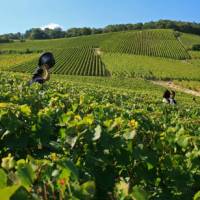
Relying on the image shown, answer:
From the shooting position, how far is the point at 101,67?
2933 inches

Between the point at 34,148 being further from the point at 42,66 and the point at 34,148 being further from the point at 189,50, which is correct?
the point at 189,50

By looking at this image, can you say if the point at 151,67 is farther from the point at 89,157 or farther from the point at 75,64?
the point at 89,157

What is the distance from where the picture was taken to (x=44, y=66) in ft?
34.7

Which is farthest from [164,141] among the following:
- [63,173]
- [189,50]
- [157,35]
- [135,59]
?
[157,35]

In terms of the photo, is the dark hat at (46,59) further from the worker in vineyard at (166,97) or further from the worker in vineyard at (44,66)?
the worker in vineyard at (166,97)

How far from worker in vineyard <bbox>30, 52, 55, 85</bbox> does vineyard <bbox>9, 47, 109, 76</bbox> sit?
53.1 metres

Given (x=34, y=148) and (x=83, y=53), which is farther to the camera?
(x=83, y=53)

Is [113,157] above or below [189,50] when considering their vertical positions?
above

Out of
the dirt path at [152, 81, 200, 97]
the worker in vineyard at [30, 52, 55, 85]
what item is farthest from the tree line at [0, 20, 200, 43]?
the worker in vineyard at [30, 52, 55, 85]

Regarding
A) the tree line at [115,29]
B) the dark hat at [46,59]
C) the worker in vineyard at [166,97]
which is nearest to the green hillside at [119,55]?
the tree line at [115,29]

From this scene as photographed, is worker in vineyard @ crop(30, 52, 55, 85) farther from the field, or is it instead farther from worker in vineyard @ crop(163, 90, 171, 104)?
worker in vineyard @ crop(163, 90, 171, 104)

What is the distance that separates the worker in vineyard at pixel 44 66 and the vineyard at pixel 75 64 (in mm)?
53120

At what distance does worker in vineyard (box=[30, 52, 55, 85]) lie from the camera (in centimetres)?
1053

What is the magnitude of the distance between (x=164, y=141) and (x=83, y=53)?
290 feet
